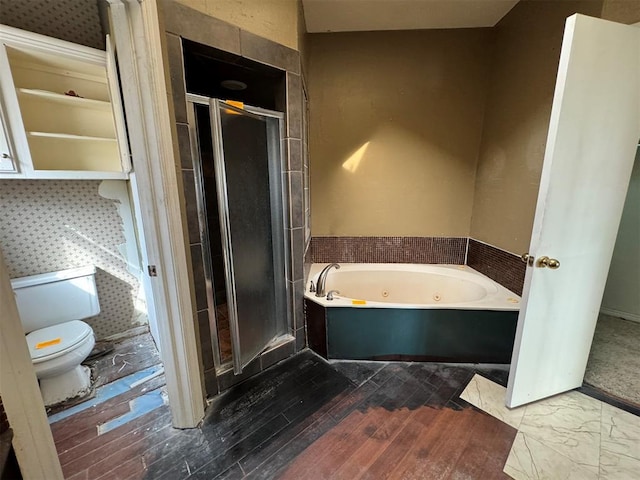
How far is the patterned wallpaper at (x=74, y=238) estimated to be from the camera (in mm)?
1731

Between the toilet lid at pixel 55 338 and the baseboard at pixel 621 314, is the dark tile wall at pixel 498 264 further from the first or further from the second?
the toilet lid at pixel 55 338

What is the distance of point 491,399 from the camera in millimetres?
1634

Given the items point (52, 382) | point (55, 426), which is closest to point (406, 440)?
point (55, 426)

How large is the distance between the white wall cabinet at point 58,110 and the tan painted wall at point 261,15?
659 mm

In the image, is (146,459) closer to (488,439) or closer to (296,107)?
(488,439)

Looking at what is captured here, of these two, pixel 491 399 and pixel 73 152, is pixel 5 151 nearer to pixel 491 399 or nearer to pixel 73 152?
pixel 73 152

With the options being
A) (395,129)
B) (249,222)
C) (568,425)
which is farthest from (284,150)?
(568,425)

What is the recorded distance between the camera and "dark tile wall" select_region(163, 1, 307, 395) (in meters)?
1.23

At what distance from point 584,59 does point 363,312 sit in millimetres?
1712

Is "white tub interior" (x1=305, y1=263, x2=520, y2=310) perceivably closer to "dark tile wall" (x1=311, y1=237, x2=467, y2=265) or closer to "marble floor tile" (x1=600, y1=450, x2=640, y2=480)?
"dark tile wall" (x1=311, y1=237, x2=467, y2=265)

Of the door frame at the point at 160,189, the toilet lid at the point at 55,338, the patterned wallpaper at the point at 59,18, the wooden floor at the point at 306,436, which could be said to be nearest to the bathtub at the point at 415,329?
the wooden floor at the point at 306,436

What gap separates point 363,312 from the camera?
1.90m

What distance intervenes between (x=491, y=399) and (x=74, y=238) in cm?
296

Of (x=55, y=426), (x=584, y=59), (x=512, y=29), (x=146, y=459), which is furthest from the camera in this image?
(x=512, y=29)
